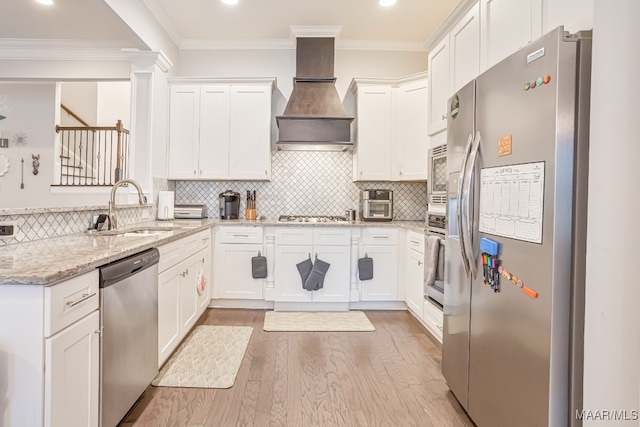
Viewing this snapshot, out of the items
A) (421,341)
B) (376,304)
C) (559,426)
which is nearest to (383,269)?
(376,304)

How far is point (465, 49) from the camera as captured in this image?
2.38m

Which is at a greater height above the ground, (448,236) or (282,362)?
(448,236)

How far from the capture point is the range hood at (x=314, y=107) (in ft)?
11.9

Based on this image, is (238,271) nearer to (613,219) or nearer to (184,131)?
(184,131)

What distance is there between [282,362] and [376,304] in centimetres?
148

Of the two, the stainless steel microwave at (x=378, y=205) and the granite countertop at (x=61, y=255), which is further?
the stainless steel microwave at (x=378, y=205)

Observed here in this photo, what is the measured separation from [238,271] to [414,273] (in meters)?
1.76

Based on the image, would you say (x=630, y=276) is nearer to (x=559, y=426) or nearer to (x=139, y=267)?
(x=559, y=426)

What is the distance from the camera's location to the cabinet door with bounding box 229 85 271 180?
3822 mm

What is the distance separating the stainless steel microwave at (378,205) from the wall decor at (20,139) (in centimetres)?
535

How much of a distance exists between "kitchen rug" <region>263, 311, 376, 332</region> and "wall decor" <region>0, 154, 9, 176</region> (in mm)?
4888

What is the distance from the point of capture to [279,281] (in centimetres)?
350

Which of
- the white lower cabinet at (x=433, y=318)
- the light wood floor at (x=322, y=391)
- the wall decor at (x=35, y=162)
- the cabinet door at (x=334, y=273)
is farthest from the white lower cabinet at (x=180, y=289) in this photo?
the wall decor at (x=35, y=162)

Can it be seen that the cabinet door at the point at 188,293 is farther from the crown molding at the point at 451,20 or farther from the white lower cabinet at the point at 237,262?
the crown molding at the point at 451,20
